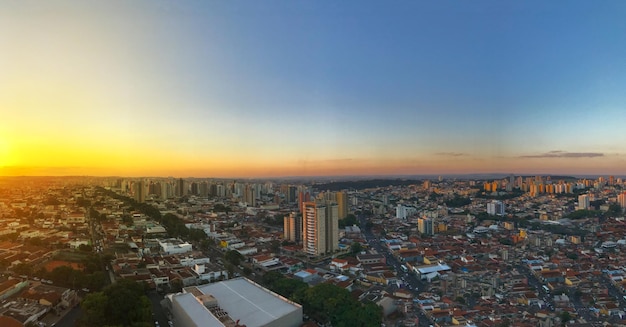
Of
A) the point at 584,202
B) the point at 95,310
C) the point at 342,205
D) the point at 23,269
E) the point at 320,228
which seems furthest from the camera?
the point at 584,202

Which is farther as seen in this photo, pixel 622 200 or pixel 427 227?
pixel 622 200

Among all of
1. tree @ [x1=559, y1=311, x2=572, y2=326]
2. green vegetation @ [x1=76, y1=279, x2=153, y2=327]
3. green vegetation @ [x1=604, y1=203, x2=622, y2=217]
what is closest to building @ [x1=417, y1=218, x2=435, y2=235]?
tree @ [x1=559, y1=311, x2=572, y2=326]

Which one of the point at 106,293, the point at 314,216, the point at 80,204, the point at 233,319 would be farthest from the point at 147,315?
the point at 80,204

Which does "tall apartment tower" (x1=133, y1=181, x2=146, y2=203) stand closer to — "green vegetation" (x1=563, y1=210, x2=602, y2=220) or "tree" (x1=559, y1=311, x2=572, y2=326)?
"tree" (x1=559, y1=311, x2=572, y2=326)

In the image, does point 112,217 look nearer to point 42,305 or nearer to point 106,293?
point 42,305

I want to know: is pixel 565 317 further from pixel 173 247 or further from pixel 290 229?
pixel 173 247

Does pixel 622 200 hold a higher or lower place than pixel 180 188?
lower

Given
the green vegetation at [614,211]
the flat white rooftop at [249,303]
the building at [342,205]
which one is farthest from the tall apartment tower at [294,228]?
the green vegetation at [614,211]

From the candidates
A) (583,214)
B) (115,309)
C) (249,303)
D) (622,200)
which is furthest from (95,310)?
(622,200)
